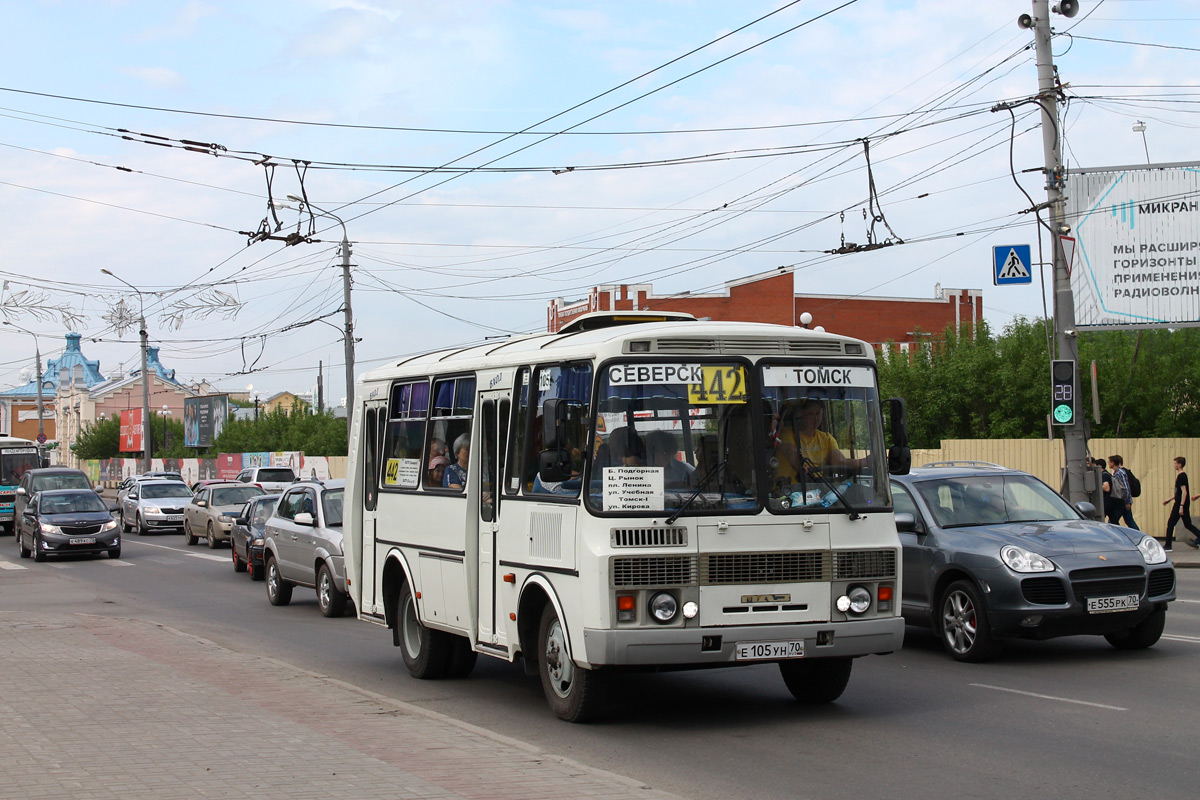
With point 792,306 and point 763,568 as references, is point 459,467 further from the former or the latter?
point 792,306

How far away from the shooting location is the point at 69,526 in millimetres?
29141

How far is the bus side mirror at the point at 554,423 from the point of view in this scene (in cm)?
852

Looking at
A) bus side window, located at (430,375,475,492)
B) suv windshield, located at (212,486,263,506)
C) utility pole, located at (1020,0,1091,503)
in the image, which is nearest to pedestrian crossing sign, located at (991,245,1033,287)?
utility pole, located at (1020,0,1091,503)

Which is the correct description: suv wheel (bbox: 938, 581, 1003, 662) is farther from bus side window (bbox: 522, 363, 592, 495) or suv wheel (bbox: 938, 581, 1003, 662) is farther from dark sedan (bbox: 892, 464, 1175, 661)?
bus side window (bbox: 522, 363, 592, 495)

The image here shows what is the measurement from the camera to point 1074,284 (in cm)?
2639

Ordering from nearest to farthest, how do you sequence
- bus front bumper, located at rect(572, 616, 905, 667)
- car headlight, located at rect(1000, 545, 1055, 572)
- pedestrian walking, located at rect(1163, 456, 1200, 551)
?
bus front bumper, located at rect(572, 616, 905, 667), car headlight, located at rect(1000, 545, 1055, 572), pedestrian walking, located at rect(1163, 456, 1200, 551)

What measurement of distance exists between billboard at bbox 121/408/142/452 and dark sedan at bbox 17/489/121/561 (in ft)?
233

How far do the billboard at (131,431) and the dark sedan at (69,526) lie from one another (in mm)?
71052

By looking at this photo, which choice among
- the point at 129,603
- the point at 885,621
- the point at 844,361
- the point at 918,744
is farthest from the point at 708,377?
the point at 129,603

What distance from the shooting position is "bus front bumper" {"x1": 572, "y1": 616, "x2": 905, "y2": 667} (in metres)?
8.24

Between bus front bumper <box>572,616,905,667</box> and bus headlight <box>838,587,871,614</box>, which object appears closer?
bus front bumper <box>572,616,905,667</box>

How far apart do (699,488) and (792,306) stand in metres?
52.3

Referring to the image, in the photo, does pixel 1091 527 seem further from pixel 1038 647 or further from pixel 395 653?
pixel 395 653

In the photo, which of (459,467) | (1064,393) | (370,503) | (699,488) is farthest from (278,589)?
(1064,393)
